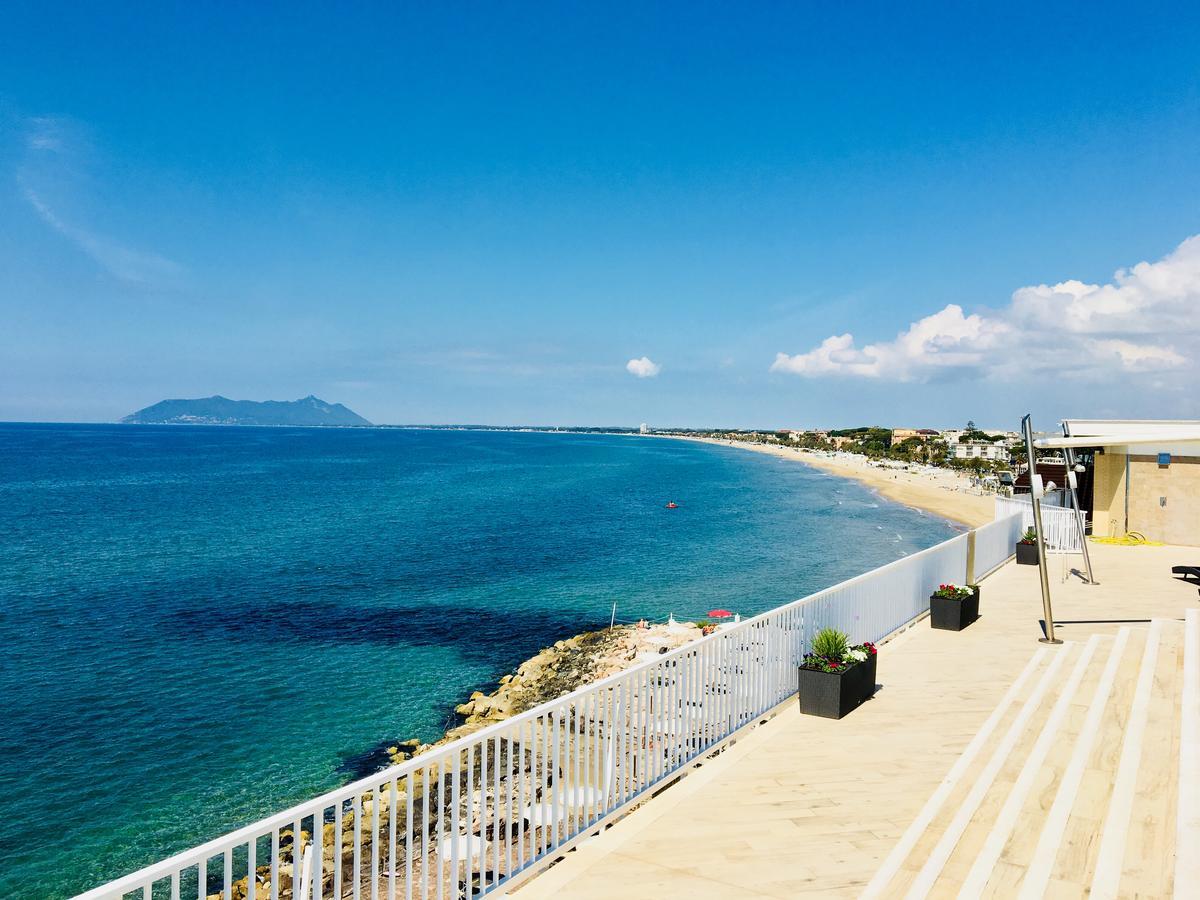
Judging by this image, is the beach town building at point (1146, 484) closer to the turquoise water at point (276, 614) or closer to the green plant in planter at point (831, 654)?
the turquoise water at point (276, 614)

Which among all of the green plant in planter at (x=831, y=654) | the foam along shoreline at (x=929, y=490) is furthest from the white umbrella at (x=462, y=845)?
the foam along shoreline at (x=929, y=490)

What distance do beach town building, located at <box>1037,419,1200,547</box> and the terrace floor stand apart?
15.1 meters

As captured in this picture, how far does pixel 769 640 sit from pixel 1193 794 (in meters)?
3.68

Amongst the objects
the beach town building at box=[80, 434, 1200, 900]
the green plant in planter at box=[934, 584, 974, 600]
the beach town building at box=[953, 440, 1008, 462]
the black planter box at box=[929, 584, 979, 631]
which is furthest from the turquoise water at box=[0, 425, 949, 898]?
the beach town building at box=[953, 440, 1008, 462]

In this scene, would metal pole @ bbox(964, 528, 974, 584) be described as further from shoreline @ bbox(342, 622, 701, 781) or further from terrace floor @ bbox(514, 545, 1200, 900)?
shoreline @ bbox(342, 622, 701, 781)

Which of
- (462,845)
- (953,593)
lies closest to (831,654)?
(953,593)

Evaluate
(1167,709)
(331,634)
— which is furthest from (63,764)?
(1167,709)

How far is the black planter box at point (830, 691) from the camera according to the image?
761 centimetres

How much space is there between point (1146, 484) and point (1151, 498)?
1.34ft

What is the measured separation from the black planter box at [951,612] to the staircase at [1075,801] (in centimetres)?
375

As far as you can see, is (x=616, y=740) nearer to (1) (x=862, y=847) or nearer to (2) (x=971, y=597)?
(1) (x=862, y=847)

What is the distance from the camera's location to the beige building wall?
20.5m

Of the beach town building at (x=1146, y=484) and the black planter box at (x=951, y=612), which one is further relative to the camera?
the beach town building at (x=1146, y=484)

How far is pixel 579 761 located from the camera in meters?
6.33
